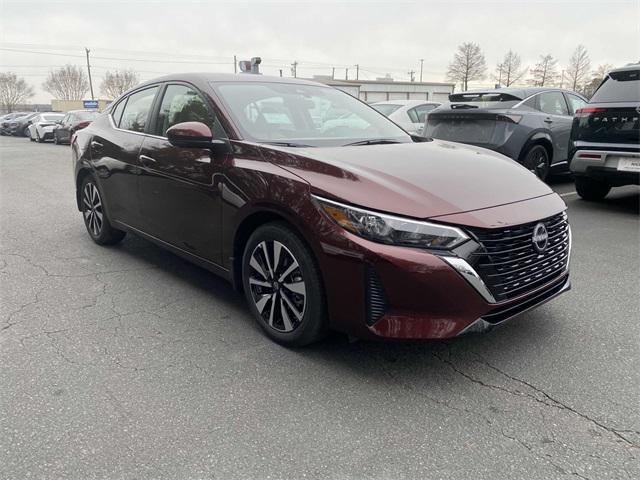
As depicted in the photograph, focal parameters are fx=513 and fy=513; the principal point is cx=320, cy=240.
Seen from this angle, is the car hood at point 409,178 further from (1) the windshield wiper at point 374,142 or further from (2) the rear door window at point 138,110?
(2) the rear door window at point 138,110

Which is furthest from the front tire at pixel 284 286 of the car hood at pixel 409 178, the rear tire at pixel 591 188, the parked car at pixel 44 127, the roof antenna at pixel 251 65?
the parked car at pixel 44 127

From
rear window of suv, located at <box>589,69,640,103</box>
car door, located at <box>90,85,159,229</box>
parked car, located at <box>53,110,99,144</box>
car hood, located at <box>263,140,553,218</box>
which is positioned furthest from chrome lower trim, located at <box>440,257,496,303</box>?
parked car, located at <box>53,110,99,144</box>

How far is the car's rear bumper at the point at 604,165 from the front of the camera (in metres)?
6.05

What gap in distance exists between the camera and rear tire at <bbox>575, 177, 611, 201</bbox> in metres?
7.25

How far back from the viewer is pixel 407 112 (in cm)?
999

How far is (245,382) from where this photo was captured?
2705 millimetres

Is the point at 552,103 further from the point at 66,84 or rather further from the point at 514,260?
the point at 66,84

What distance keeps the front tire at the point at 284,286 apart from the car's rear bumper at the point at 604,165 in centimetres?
497

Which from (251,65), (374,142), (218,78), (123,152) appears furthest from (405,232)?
(251,65)

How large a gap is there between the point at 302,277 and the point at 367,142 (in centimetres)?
123

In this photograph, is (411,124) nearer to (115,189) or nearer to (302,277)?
(115,189)

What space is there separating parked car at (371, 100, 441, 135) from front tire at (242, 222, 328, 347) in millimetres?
7081

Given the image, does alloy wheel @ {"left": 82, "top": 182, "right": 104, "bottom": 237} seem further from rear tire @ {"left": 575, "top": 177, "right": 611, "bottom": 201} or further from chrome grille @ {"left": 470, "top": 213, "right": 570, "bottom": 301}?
rear tire @ {"left": 575, "top": 177, "right": 611, "bottom": 201}

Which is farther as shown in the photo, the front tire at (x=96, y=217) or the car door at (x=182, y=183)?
the front tire at (x=96, y=217)
